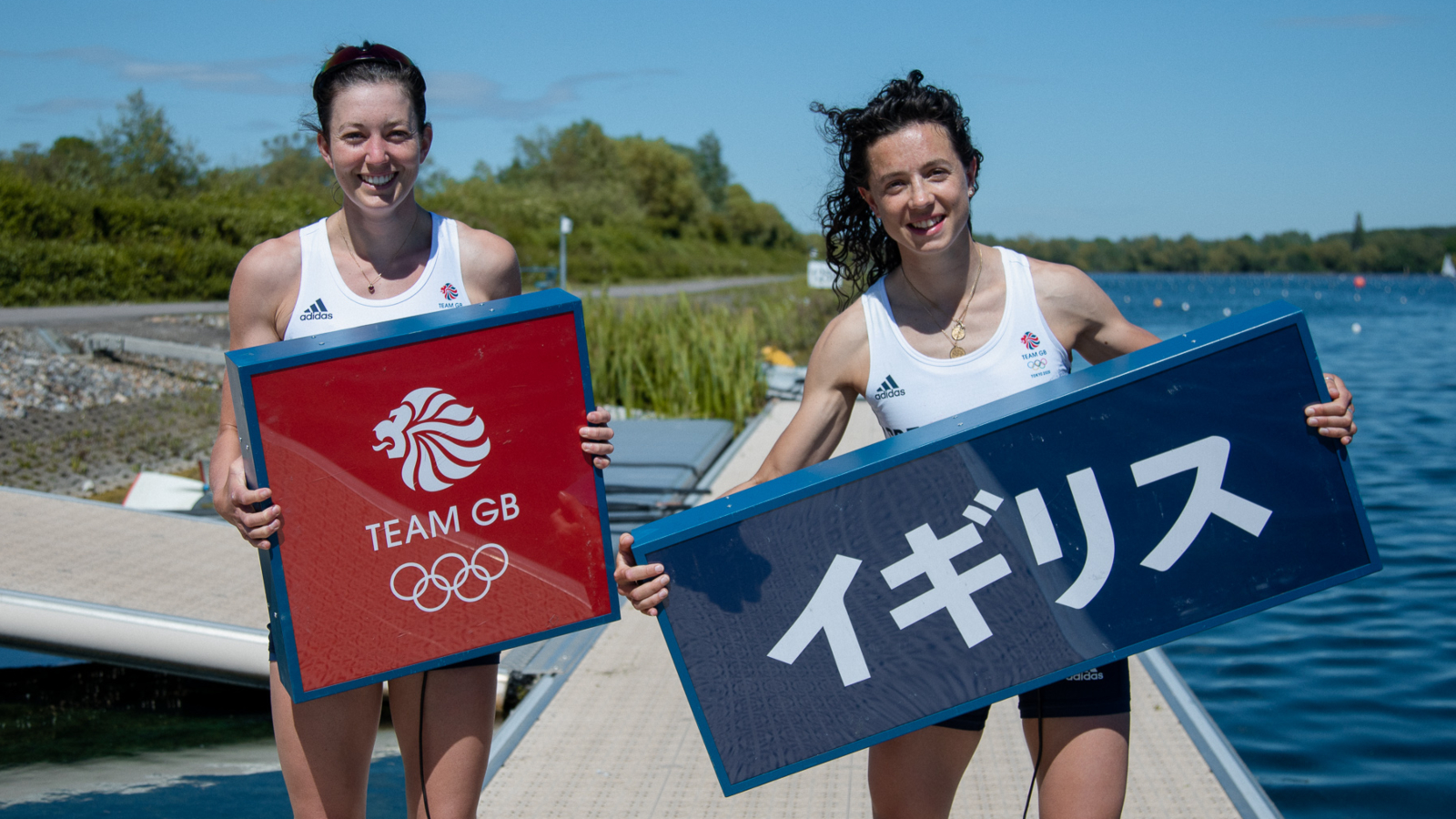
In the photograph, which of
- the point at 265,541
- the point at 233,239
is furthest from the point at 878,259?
the point at 233,239

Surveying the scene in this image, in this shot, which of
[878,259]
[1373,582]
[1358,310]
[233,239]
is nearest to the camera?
[878,259]

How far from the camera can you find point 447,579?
7.16 ft

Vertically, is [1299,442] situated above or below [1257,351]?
below

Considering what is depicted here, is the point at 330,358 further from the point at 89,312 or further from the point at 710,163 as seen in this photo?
the point at 710,163

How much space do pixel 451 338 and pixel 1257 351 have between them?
58.7 inches

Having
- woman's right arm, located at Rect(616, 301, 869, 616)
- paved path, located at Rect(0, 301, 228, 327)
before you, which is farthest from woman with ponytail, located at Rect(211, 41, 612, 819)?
paved path, located at Rect(0, 301, 228, 327)

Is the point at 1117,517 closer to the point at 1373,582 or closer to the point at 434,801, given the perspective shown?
the point at 434,801

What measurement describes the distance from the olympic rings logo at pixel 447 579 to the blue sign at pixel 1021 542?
34 cm

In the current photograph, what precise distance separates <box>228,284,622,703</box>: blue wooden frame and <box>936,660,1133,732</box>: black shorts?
92 cm

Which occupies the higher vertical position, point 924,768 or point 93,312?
point 93,312

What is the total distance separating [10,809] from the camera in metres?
3.46

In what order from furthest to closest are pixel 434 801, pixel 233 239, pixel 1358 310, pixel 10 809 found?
pixel 1358 310, pixel 233 239, pixel 10 809, pixel 434 801

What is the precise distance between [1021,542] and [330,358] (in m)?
1.32

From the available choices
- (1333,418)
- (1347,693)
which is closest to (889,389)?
(1333,418)
